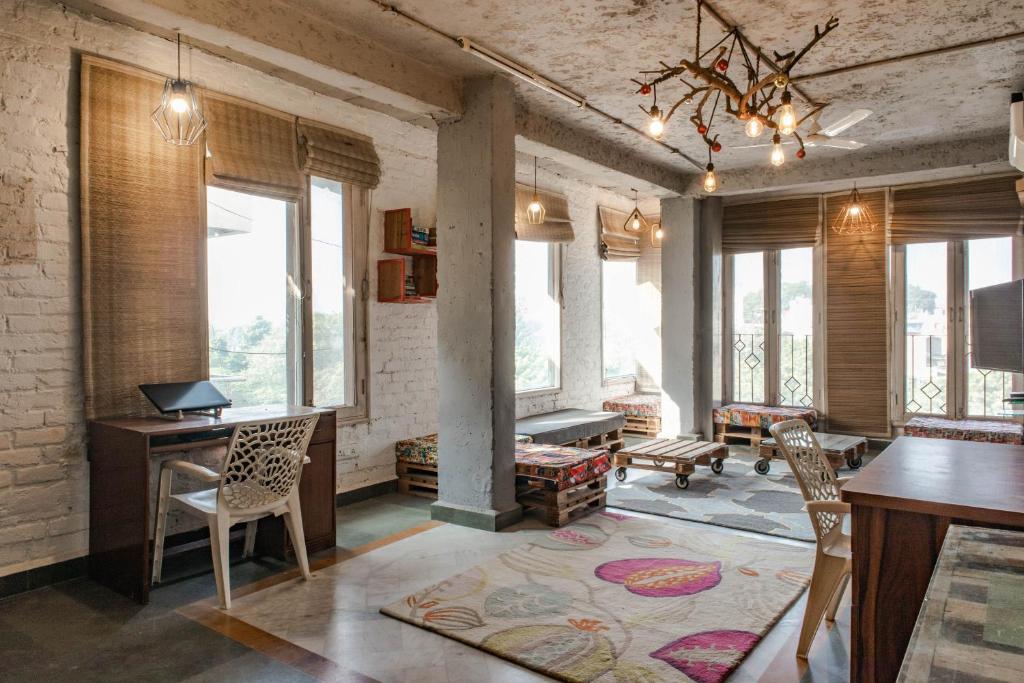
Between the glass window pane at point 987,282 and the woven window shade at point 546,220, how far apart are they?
429 cm

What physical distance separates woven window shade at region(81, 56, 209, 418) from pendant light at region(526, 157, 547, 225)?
10.5ft

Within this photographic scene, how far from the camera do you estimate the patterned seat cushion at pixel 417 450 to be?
5305 millimetres

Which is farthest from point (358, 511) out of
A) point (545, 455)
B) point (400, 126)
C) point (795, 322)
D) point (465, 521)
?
point (795, 322)

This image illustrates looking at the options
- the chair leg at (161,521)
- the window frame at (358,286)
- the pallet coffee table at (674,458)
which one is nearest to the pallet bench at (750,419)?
the pallet coffee table at (674,458)

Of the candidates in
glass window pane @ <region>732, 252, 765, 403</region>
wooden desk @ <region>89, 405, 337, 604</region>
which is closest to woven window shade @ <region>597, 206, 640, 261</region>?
glass window pane @ <region>732, 252, 765, 403</region>

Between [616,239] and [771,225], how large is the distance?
1.89 m

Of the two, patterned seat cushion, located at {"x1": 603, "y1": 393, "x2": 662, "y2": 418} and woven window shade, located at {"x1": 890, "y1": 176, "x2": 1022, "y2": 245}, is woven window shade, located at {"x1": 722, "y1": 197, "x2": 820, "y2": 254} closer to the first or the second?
woven window shade, located at {"x1": 890, "y1": 176, "x2": 1022, "y2": 245}

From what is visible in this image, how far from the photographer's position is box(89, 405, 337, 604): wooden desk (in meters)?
3.25

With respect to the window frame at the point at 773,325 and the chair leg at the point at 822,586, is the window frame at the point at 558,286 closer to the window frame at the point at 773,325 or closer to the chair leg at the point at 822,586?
the window frame at the point at 773,325

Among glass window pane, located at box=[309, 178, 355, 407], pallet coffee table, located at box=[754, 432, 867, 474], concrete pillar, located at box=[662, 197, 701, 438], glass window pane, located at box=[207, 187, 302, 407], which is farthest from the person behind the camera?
concrete pillar, located at box=[662, 197, 701, 438]

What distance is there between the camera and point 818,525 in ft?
8.93

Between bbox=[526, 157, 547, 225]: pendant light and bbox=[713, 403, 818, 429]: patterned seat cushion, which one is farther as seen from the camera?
bbox=[713, 403, 818, 429]: patterned seat cushion

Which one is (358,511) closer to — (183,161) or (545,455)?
(545,455)

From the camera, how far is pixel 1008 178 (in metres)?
7.00
